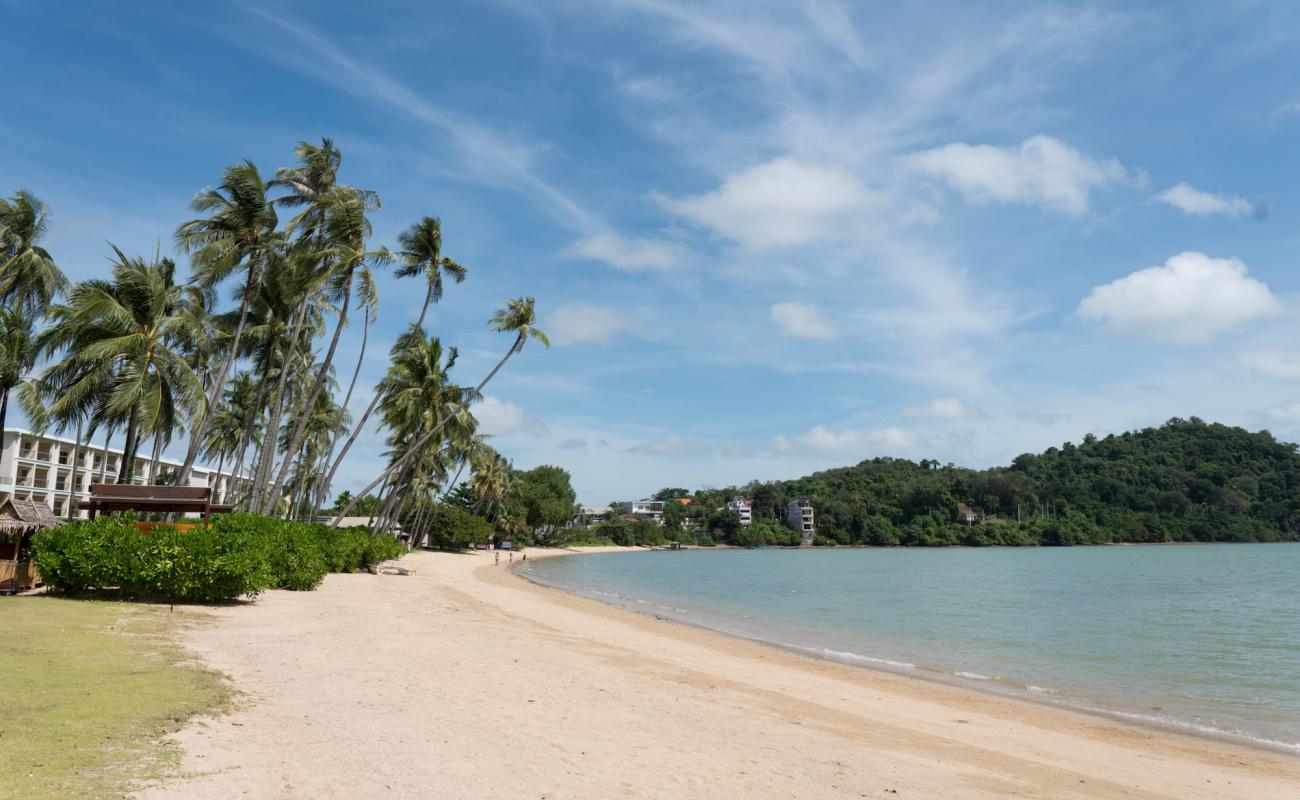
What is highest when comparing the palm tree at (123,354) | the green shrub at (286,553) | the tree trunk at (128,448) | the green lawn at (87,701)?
the palm tree at (123,354)

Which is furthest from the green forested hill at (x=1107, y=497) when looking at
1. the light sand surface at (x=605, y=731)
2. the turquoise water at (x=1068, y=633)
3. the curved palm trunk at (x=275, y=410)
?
the light sand surface at (x=605, y=731)

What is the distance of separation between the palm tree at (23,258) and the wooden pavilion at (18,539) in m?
9.75

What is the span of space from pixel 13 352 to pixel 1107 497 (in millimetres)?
149152

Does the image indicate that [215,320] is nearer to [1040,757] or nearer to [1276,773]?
[1040,757]

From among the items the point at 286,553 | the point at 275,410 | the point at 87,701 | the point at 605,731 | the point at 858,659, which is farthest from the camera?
the point at 275,410

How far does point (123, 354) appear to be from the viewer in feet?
70.7

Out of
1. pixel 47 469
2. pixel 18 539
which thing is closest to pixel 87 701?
pixel 18 539

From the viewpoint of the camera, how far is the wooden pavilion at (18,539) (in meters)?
14.8

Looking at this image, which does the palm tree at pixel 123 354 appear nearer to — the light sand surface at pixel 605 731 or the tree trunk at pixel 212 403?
the tree trunk at pixel 212 403

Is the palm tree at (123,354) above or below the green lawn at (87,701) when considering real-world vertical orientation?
above

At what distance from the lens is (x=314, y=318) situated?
110 ft

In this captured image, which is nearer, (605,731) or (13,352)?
(605,731)

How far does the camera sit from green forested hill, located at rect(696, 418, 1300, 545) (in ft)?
411

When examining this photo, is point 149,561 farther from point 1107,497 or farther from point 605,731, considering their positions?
point 1107,497
